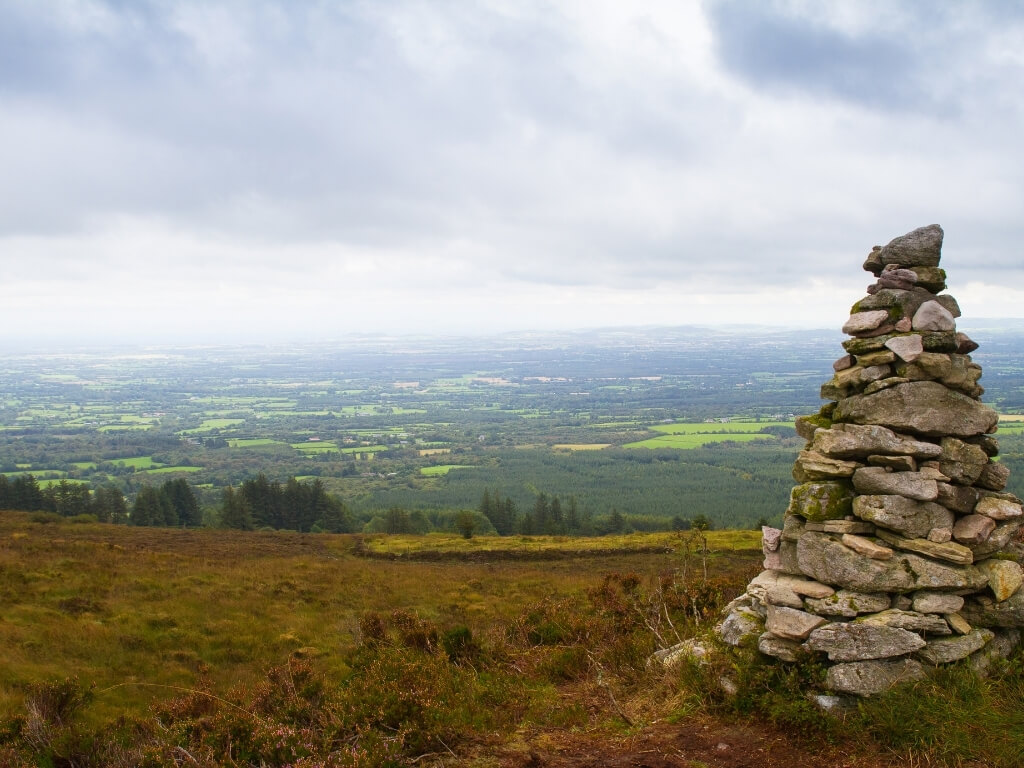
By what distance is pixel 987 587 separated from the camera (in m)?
7.91

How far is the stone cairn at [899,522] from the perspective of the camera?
7566 millimetres

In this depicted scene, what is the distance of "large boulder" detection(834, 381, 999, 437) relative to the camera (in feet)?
26.6

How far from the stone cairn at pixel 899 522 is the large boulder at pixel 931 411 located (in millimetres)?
15

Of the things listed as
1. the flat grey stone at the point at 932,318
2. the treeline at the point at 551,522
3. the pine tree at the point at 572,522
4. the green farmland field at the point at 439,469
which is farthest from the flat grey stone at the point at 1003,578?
the green farmland field at the point at 439,469

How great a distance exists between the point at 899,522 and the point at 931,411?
4.86 ft

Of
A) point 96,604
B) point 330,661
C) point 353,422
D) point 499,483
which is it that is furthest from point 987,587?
point 353,422

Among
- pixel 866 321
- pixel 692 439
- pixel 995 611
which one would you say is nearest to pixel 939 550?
pixel 995 611

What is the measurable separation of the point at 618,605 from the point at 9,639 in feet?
40.8

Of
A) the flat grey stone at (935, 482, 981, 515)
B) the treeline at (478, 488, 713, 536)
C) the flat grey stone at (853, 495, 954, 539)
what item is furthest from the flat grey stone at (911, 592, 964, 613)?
the treeline at (478, 488, 713, 536)

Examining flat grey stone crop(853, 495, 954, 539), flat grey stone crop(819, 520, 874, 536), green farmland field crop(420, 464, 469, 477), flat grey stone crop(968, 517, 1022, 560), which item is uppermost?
flat grey stone crop(853, 495, 954, 539)

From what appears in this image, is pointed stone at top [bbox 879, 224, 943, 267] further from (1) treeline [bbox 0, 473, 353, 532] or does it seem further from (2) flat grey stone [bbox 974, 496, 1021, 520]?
(1) treeline [bbox 0, 473, 353, 532]

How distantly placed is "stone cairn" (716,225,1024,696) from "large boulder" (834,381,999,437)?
15mm

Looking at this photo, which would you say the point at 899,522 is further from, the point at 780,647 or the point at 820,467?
the point at 780,647

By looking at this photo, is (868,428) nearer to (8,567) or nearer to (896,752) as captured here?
(896,752)
